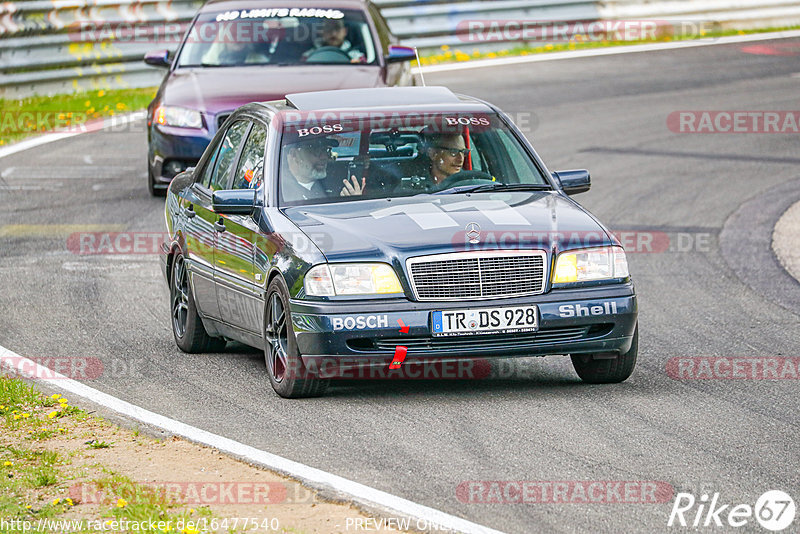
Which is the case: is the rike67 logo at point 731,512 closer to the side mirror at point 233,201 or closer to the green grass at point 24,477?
the green grass at point 24,477

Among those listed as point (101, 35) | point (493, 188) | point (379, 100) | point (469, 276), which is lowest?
point (101, 35)

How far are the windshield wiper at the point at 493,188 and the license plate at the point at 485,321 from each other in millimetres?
1176

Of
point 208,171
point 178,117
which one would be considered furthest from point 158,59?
point 208,171

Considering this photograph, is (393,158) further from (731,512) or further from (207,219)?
(731,512)

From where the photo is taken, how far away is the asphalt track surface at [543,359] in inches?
258

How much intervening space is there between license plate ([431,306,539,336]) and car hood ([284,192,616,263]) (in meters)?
0.32

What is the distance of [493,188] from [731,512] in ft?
11.2

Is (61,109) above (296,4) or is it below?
below

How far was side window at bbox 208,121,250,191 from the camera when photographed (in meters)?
9.61

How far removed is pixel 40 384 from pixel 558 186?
3182mm

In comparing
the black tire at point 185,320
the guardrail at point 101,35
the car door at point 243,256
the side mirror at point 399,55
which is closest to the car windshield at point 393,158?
the car door at point 243,256

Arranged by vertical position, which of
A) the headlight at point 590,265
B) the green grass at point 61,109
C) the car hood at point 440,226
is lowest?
the green grass at point 61,109

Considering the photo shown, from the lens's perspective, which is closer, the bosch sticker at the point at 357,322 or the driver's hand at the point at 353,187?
the bosch sticker at the point at 357,322

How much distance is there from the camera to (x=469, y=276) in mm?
7758
